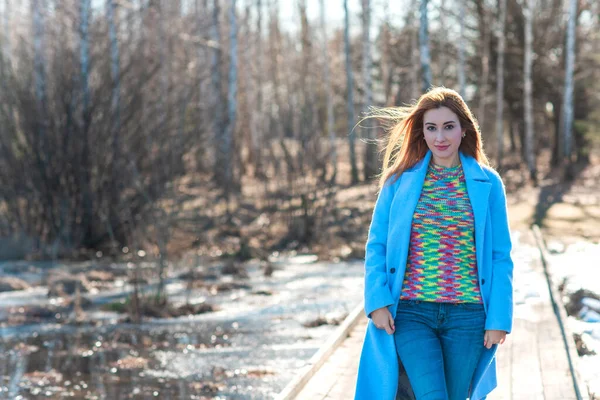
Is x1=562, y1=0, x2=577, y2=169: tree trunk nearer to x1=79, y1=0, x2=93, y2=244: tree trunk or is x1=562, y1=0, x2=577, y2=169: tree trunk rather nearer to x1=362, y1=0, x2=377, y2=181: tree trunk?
x1=362, y1=0, x2=377, y2=181: tree trunk

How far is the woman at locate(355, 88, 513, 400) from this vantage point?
389 cm

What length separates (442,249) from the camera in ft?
12.9

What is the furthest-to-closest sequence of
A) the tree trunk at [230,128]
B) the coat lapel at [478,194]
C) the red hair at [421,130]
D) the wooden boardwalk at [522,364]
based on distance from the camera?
the tree trunk at [230,128], the wooden boardwalk at [522,364], the red hair at [421,130], the coat lapel at [478,194]

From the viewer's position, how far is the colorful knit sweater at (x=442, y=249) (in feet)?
12.8

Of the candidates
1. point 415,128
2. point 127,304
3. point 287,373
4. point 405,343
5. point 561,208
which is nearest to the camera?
point 405,343

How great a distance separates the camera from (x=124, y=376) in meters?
8.35

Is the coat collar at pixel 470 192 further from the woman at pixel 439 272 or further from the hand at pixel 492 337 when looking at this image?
the hand at pixel 492 337

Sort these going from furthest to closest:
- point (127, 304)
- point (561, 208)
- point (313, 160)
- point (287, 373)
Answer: point (561, 208) → point (313, 160) → point (127, 304) → point (287, 373)

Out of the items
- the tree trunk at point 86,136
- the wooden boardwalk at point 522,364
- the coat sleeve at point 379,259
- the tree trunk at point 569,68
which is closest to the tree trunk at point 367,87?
the tree trunk at point 569,68

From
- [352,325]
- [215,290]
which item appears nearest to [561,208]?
[215,290]

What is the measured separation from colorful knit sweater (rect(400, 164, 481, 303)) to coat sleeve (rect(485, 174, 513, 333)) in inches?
3.0

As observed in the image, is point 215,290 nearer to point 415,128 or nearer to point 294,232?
point 294,232

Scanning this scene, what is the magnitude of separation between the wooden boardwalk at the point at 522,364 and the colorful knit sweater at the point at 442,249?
2144 mm

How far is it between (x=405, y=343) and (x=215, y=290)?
9327 millimetres
